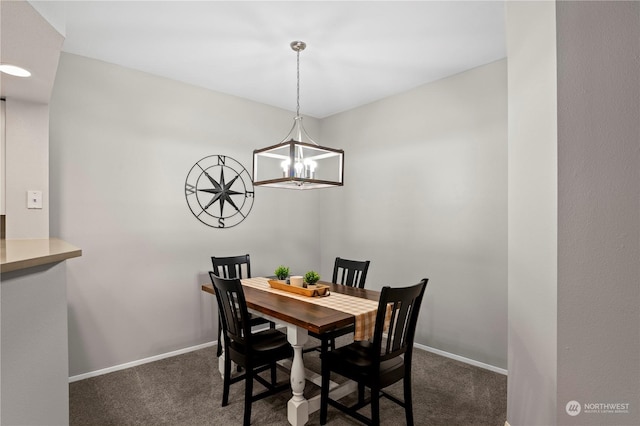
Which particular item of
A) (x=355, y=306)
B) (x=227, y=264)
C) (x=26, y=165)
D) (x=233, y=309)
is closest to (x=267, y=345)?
(x=233, y=309)

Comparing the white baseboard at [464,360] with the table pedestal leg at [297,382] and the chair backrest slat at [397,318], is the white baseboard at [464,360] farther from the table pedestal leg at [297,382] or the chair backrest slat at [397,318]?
the table pedestal leg at [297,382]

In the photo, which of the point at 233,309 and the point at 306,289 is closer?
the point at 233,309

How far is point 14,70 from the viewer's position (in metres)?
1.90

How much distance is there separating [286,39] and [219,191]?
68.7 inches

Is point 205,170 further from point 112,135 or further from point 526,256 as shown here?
point 526,256

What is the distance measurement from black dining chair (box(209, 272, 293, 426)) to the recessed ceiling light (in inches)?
62.7

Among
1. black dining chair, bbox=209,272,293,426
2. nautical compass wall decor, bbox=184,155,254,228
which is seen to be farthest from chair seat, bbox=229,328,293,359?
nautical compass wall decor, bbox=184,155,254,228

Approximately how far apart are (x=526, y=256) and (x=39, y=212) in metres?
3.06

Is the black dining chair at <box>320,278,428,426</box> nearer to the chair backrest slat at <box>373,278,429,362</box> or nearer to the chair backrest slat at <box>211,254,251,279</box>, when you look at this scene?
the chair backrest slat at <box>373,278,429,362</box>

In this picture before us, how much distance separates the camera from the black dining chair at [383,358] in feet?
6.01

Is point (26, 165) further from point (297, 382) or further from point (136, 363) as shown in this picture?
point (297, 382)

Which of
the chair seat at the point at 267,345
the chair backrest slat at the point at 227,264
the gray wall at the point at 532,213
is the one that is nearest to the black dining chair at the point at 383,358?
the chair seat at the point at 267,345
